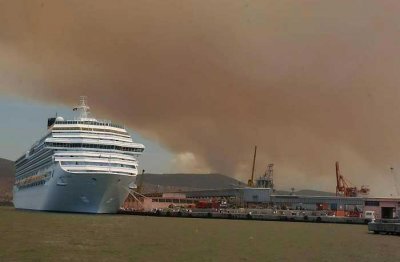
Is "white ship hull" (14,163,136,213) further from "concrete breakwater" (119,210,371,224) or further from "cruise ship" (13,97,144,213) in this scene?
"concrete breakwater" (119,210,371,224)

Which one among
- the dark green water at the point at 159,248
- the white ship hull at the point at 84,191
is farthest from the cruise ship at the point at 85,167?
the dark green water at the point at 159,248

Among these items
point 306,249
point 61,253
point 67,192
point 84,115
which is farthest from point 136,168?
point 61,253

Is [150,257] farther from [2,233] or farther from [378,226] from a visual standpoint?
[378,226]

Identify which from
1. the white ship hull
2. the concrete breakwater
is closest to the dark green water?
the white ship hull

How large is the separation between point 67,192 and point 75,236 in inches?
1877

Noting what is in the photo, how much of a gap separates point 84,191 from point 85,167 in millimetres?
4429

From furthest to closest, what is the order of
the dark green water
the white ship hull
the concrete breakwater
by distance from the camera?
the concrete breakwater → the white ship hull → the dark green water

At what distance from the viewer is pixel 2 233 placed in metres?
74.6

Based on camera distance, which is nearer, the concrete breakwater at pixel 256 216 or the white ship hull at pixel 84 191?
the white ship hull at pixel 84 191

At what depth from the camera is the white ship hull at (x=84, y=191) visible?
11700cm

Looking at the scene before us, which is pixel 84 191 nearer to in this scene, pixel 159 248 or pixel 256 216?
pixel 159 248

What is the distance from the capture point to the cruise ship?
4651 inches

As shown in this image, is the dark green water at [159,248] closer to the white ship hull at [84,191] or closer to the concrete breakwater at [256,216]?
the white ship hull at [84,191]

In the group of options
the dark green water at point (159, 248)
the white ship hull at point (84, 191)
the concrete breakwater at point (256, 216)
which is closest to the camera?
the dark green water at point (159, 248)
